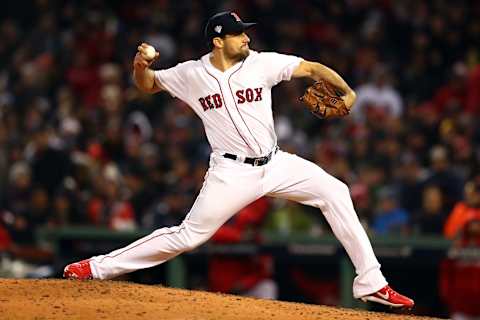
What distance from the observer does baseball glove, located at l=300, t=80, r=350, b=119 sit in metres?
6.79

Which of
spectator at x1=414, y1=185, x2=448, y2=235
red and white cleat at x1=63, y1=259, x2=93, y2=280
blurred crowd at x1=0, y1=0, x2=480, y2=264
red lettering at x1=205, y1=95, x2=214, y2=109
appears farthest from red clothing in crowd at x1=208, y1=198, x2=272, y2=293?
red lettering at x1=205, y1=95, x2=214, y2=109

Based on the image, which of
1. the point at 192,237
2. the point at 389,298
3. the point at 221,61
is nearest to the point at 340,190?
the point at 389,298

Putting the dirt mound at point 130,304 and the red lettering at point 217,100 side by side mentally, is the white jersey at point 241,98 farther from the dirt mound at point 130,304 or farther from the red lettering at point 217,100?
the dirt mound at point 130,304

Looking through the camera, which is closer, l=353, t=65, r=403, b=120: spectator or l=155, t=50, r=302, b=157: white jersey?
l=155, t=50, r=302, b=157: white jersey

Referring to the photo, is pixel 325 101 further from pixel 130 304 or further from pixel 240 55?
pixel 130 304

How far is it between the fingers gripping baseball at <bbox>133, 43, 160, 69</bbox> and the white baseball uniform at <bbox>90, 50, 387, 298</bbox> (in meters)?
0.21

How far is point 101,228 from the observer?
10.6 metres

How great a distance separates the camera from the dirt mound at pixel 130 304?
6312 mm

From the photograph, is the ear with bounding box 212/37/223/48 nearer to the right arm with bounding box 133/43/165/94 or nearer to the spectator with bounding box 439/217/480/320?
the right arm with bounding box 133/43/165/94

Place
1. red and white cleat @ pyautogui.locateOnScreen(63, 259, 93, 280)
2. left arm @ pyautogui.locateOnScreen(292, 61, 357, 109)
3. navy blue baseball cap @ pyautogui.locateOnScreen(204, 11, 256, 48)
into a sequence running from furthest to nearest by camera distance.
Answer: red and white cleat @ pyautogui.locateOnScreen(63, 259, 93, 280)
navy blue baseball cap @ pyautogui.locateOnScreen(204, 11, 256, 48)
left arm @ pyautogui.locateOnScreen(292, 61, 357, 109)

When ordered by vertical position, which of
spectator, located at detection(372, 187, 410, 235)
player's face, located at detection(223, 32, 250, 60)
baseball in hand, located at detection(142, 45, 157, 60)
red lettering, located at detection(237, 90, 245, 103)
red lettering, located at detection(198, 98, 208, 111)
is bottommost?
spectator, located at detection(372, 187, 410, 235)

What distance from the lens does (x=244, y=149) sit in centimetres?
679

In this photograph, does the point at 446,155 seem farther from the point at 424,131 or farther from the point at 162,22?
the point at 162,22

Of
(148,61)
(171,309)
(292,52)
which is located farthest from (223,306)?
(292,52)
